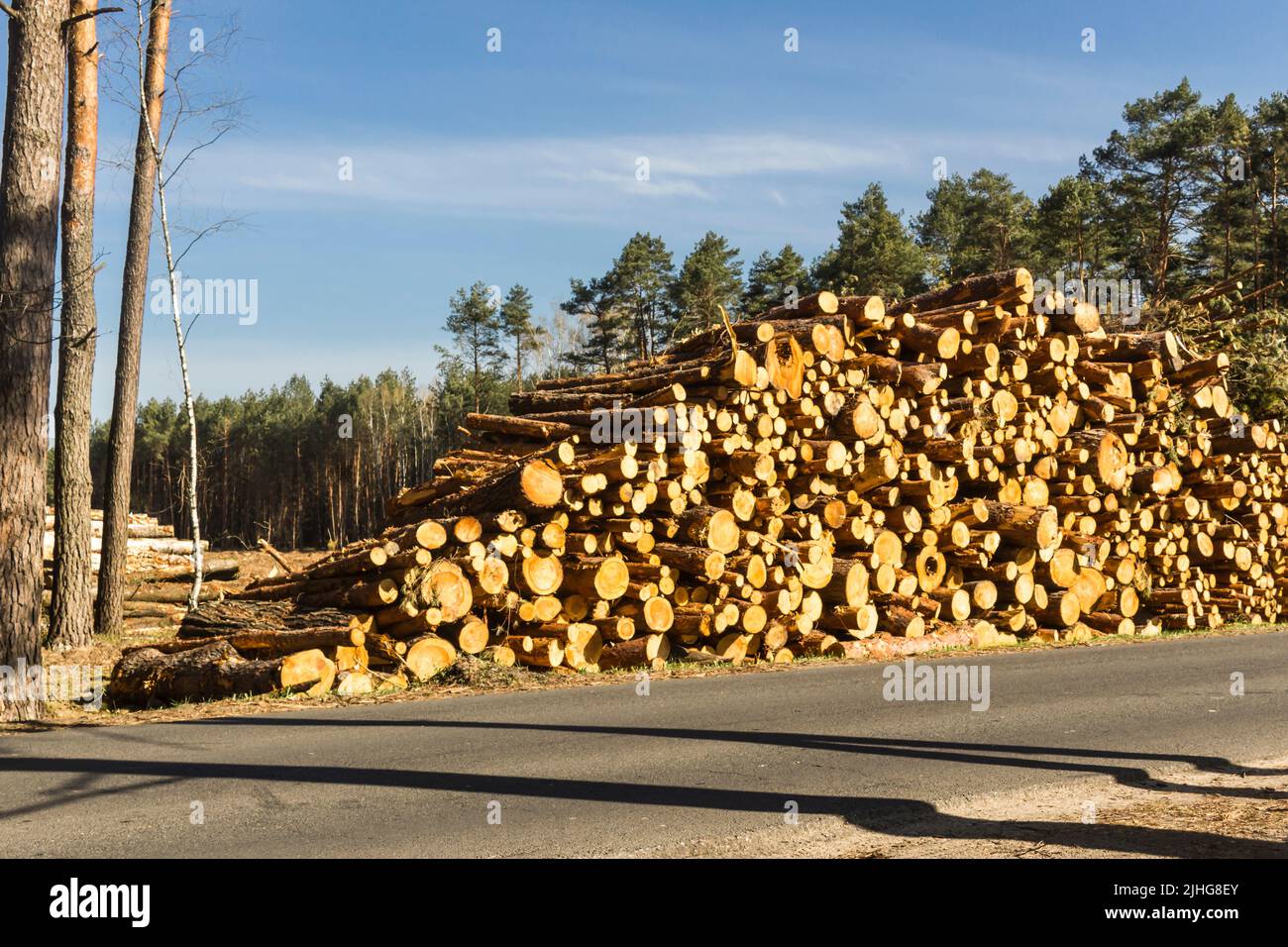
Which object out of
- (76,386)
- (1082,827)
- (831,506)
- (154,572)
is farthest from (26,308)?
(154,572)

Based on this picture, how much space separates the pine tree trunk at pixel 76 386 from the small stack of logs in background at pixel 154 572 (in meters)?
2.55

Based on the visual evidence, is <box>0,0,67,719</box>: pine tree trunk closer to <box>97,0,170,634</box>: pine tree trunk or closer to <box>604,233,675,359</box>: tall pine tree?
<box>97,0,170,634</box>: pine tree trunk

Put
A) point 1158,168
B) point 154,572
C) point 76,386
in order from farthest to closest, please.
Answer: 1. point 1158,168
2. point 154,572
3. point 76,386

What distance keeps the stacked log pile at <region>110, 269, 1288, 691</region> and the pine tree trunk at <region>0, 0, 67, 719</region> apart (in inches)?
97.9

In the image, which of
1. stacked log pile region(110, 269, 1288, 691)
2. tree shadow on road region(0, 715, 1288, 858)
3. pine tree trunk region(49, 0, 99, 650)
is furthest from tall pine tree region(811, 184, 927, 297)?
tree shadow on road region(0, 715, 1288, 858)

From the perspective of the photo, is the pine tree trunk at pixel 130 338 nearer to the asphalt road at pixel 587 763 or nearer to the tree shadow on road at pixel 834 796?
the asphalt road at pixel 587 763

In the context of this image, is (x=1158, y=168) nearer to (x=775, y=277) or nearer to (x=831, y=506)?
(x=775, y=277)

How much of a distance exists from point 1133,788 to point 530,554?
21.8 feet

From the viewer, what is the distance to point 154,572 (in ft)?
65.4

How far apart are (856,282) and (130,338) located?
26.4 m

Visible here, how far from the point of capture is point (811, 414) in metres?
13.2

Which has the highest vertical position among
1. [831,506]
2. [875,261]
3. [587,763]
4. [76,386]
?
[875,261]

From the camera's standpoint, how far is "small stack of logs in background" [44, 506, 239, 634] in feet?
58.4

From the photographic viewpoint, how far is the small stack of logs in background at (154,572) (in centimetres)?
1780
